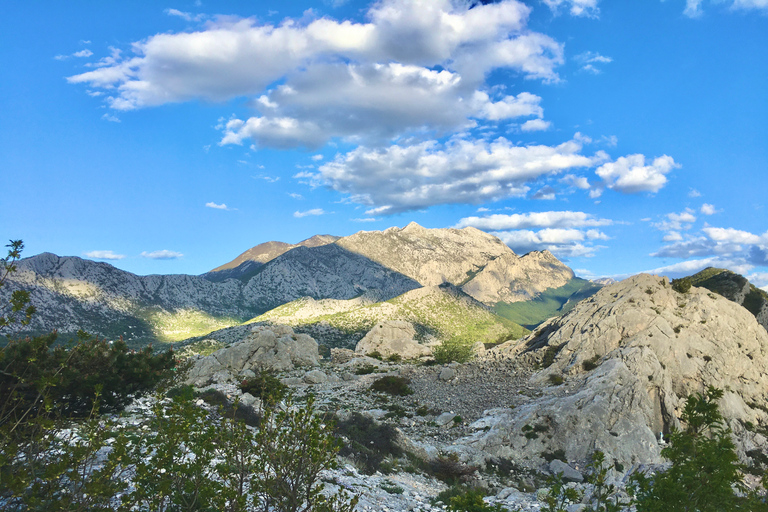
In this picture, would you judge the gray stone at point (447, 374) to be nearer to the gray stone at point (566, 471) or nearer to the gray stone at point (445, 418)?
the gray stone at point (445, 418)

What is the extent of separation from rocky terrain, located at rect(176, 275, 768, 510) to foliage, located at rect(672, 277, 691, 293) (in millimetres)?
800

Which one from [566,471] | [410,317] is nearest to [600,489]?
[566,471]

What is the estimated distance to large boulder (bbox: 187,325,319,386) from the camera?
4969 centimetres

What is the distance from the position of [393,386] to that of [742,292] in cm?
6304

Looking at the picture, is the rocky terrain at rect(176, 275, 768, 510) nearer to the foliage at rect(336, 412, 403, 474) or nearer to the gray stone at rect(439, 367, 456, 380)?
the gray stone at rect(439, 367, 456, 380)

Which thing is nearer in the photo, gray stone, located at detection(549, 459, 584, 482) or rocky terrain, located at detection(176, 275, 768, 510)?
gray stone, located at detection(549, 459, 584, 482)

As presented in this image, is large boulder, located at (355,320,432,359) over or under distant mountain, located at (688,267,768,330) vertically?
under

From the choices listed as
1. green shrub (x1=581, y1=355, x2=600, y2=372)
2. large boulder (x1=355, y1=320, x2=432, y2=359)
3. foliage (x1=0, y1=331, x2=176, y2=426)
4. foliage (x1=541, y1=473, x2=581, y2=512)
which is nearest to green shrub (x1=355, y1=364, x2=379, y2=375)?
large boulder (x1=355, y1=320, x2=432, y2=359)

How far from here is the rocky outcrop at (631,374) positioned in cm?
2280

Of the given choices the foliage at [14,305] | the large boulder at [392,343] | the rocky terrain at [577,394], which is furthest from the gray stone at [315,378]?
the foliage at [14,305]

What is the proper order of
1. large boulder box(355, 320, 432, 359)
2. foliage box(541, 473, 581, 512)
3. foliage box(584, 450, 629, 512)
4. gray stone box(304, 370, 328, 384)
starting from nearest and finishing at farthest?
foliage box(541, 473, 581, 512)
foliage box(584, 450, 629, 512)
gray stone box(304, 370, 328, 384)
large boulder box(355, 320, 432, 359)

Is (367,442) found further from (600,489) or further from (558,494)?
(558,494)

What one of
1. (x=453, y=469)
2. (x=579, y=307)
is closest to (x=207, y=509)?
(x=453, y=469)

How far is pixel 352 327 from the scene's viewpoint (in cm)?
12394
